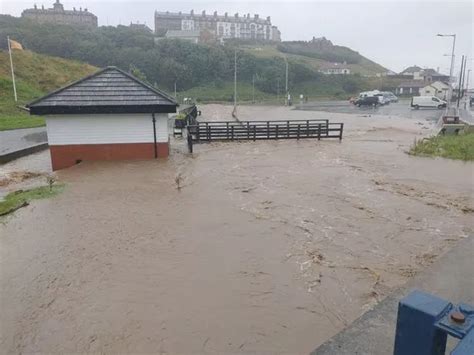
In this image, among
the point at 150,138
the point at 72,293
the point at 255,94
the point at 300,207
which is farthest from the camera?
the point at 255,94

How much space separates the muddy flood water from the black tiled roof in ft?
8.66

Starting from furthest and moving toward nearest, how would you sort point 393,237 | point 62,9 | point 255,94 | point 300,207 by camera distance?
point 62,9
point 255,94
point 300,207
point 393,237

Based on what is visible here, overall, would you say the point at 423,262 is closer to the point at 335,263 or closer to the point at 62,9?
the point at 335,263

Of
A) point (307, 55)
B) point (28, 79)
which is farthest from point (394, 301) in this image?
point (307, 55)

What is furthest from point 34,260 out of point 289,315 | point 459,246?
point 459,246

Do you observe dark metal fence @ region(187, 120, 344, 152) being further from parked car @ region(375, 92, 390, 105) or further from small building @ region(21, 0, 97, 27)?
small building @ region(21, 0, 97, 27)

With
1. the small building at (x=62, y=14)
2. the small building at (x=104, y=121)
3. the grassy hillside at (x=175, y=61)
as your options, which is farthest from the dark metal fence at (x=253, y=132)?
the small building at (x=62, y=14)

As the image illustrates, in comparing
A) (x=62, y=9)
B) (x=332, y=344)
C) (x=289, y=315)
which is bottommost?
(x=289, y=315)

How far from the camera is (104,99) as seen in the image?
1619 centimetres

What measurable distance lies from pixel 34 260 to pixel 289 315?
5.04 m

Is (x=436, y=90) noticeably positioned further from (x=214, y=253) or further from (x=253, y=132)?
(x=214, y=253)

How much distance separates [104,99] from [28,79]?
28.4m

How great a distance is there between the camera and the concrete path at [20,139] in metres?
19.0

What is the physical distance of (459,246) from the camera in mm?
7328
